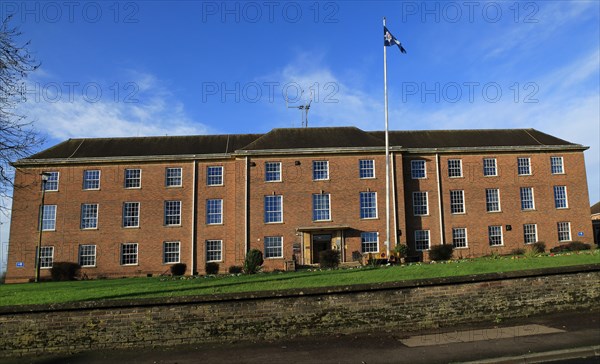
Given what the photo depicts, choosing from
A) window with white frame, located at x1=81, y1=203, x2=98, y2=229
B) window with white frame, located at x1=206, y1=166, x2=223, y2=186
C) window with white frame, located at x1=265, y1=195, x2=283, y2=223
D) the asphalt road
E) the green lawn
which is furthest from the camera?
window with white frame, located at x1=206, y1=166, x2=223, y2=186

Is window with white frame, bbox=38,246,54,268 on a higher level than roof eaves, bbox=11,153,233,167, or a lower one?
lower

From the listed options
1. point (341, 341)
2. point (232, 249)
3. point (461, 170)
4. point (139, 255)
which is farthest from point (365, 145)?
point (341, 341)

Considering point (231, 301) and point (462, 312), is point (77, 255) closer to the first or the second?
point (231, 301)

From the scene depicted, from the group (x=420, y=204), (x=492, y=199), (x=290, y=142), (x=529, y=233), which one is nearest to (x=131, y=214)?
(x=290, y=142)

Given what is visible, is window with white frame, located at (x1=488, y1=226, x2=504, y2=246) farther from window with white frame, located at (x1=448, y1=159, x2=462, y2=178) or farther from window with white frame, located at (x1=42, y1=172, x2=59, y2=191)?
window with white frame, located at (x1=42, y1=172, x2=59, y2=191)

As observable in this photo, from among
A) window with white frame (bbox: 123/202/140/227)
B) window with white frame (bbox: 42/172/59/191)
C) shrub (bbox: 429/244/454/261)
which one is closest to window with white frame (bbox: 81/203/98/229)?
window with white frame (bbox: 123/202/140/227)

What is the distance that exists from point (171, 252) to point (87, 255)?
6563 mm

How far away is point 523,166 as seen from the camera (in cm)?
3797

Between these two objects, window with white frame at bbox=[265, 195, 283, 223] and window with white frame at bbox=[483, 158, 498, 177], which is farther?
window with white frame at bbox=[483, 158, 498, 177]

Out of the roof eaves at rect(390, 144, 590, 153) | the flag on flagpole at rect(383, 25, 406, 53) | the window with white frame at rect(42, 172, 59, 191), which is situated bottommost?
the window with white frame at rect(42, 172, 59, 191)

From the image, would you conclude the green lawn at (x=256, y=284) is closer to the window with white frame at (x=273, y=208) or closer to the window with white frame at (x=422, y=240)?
the window with white frame at (x=273, y=208)

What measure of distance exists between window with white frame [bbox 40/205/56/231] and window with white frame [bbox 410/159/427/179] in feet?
96.6

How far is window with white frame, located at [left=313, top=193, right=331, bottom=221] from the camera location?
35.0 metres

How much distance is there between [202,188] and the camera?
3606 cm
